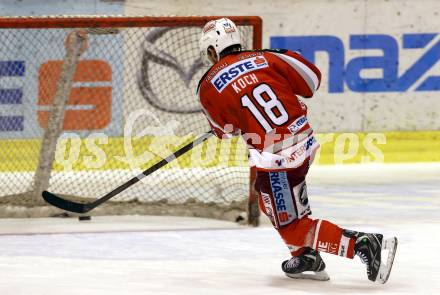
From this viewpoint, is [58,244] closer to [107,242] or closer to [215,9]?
[107,242]

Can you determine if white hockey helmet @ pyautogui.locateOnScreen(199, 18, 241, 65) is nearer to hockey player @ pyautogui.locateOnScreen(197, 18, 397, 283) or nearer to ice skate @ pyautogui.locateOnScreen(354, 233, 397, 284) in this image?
hockey player @ pyautogui.locateOnScreen(197, 18, 397, 283)

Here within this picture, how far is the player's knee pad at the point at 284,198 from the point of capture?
527 centimetres

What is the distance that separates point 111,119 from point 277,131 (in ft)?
11.9

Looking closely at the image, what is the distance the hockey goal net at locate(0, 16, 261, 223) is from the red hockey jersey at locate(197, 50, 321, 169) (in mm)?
1801

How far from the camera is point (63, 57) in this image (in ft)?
28.2

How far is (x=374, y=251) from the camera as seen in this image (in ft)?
16.8

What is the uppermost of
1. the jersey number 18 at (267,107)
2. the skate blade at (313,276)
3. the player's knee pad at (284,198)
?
the jersey number 18 at (267,107)

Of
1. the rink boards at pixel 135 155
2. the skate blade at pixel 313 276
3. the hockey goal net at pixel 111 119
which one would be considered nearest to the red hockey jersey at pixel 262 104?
the skate blade at pixel 313 276

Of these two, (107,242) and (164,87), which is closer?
(107,242)

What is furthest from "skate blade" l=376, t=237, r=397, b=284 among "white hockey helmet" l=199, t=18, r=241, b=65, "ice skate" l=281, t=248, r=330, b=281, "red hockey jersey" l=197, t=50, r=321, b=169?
"white hockey helmet" l=199, t=18, r=241, b=65

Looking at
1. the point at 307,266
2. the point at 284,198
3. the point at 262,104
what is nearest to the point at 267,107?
the point at 262,104

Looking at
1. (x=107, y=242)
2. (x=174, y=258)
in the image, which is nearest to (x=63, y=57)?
(x=107, y=242)

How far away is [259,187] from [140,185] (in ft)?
9.68

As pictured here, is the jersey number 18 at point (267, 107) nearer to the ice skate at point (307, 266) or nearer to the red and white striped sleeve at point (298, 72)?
the red and white striped sleeve at point (298, 72)
